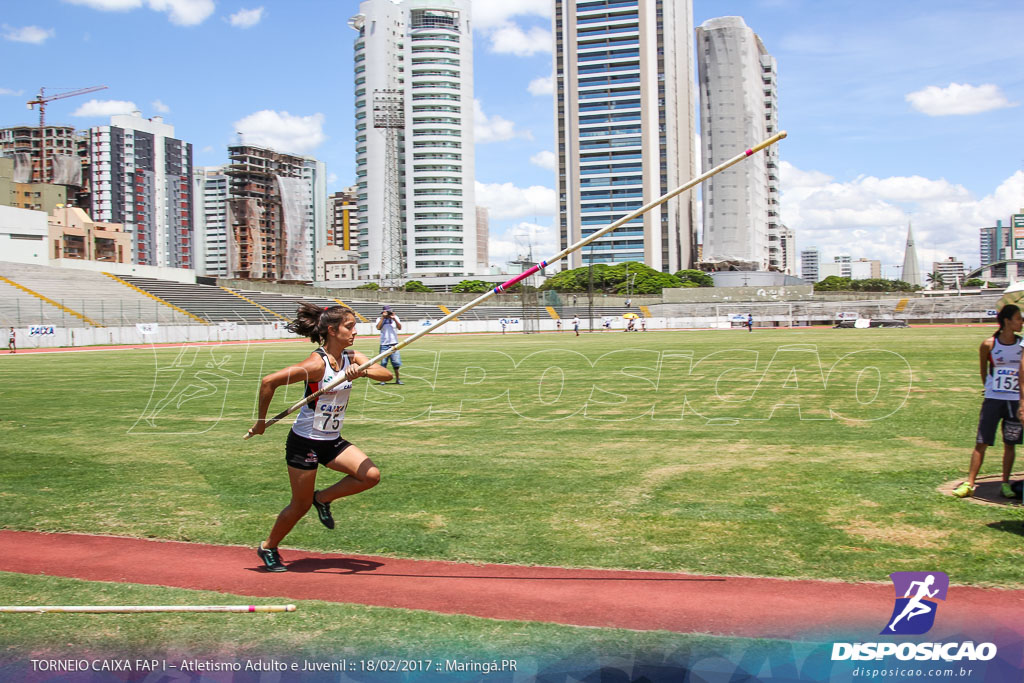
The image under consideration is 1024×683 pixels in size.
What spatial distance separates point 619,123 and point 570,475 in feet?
585

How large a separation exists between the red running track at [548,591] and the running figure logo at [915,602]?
0.34 ft

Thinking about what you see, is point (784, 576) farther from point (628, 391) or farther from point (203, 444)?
point (628, 391)

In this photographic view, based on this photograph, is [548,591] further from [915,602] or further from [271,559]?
[915,602]

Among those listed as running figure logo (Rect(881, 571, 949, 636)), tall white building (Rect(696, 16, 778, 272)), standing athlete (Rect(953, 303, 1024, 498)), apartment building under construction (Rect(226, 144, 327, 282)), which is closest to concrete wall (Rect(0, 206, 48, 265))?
apartment building under construction (Rect(226, 144, 327, 282))

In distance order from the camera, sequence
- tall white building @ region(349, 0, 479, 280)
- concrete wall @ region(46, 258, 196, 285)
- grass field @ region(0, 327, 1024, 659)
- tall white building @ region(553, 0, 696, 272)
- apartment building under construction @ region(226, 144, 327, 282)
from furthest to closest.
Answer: tall white building @ region(349, 0, 479, 280) < tall white building @ region(553, 0, 696, 272) < apartment building under construction @ region(226, 144, 327, 282) < concrete wall @ region(46, 258, 196, 285) < grass field @ region(0, 327, 1024, 659)

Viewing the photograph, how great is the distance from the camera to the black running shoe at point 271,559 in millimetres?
6500

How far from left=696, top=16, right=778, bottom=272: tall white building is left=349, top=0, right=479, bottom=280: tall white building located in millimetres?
62243

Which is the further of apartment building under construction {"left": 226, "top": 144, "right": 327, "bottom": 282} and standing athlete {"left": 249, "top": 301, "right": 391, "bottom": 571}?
apartment building under construction {"left": 226, "top": 144, "right": 327, "bottom": 282}

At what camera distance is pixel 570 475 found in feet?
33.1

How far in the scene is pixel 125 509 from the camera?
8742mm

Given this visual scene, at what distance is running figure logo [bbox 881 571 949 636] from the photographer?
16.6ft

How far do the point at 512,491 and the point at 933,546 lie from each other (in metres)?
4.40

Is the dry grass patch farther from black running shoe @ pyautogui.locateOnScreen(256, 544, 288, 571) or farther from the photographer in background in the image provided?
the photographer in background

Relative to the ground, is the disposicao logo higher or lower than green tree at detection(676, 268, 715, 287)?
lower
